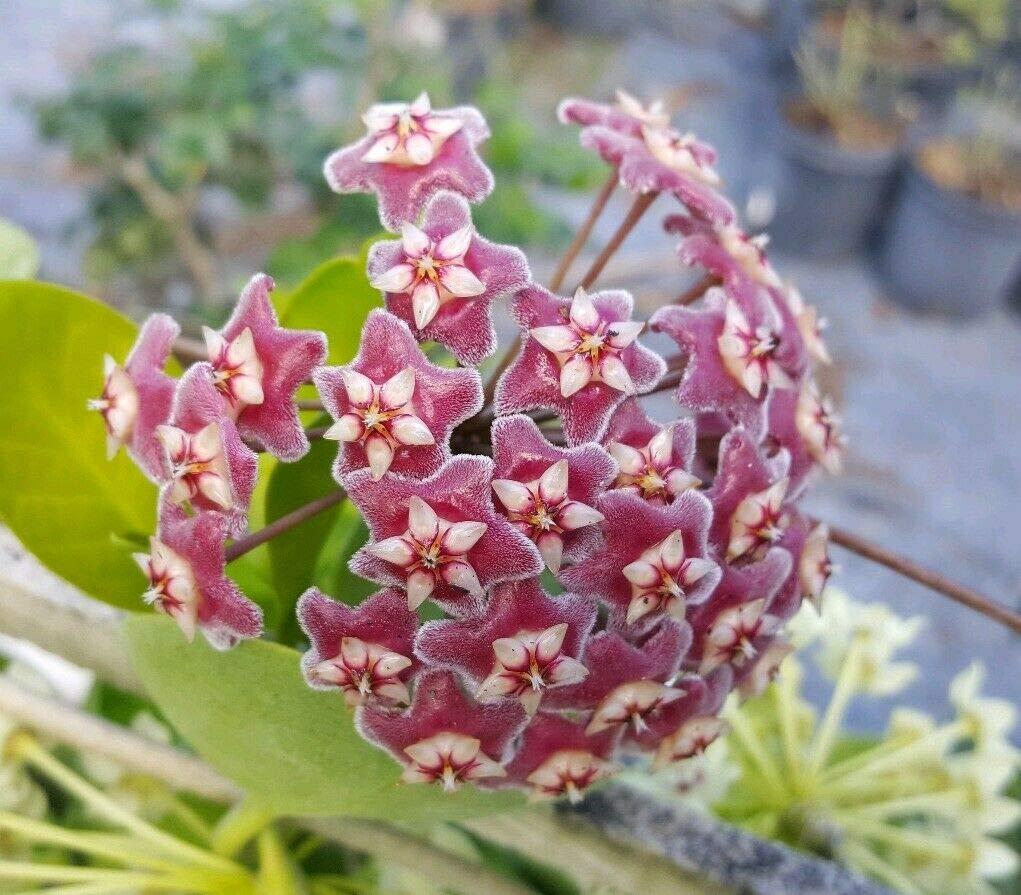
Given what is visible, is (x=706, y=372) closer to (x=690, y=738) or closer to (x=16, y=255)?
(x=690, y=738)

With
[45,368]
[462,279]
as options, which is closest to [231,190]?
[45,368]

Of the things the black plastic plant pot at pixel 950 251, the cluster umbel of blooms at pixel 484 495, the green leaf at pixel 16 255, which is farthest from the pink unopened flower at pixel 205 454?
the black plastic plant pot at pixel 950 251

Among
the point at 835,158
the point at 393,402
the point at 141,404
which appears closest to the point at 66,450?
the point at 141,404

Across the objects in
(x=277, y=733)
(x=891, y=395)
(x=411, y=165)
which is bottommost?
(x=891, y=395)

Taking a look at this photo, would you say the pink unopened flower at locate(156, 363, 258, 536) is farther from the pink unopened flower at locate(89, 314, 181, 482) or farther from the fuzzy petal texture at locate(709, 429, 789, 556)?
the fuzzy petal texture at locate(709, 429, 789, 556)

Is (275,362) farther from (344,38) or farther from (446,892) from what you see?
(344,38)
